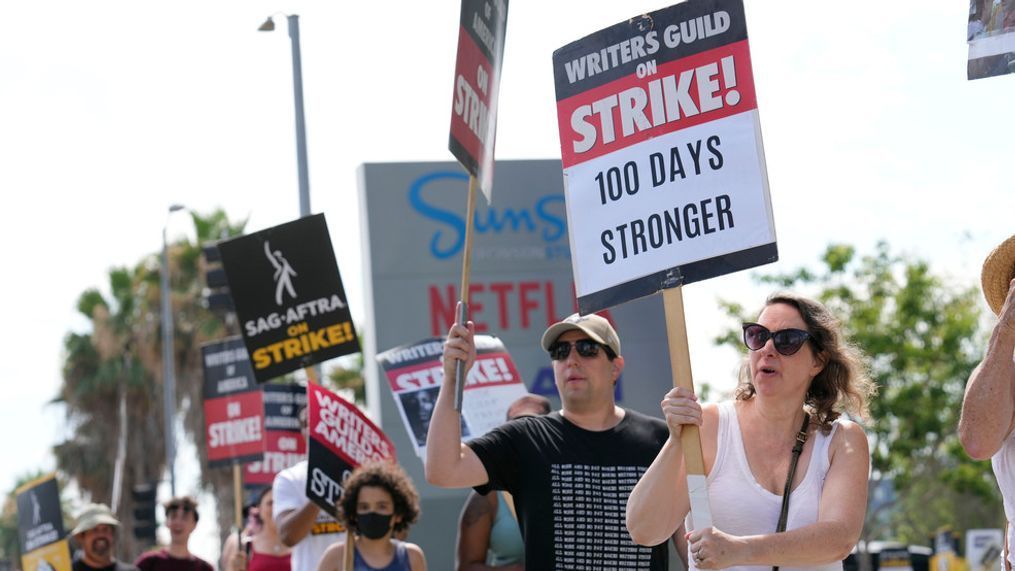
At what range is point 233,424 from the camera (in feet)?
46.0

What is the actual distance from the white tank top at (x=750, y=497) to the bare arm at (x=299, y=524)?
157 inches

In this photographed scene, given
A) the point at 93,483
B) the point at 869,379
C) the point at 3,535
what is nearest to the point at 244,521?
the point at 869,379

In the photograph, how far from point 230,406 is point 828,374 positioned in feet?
34.3

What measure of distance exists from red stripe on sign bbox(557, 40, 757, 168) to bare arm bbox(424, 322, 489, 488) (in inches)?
27.9

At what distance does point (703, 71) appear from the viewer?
4402 millimetres

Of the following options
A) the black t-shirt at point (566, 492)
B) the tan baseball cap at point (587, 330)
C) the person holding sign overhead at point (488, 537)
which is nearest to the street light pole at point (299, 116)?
the person holding sign overhead at point (488, 537)

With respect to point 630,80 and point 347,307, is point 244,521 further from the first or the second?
point 630,80

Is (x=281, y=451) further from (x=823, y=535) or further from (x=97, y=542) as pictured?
(x=823, y=535)

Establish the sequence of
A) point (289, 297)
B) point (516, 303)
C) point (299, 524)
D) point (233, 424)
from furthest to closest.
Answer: point (516, 303) → point (233, 424) → point (289, 297) → point (299, 524)

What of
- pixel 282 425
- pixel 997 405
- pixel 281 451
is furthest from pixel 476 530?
pixel 281 451

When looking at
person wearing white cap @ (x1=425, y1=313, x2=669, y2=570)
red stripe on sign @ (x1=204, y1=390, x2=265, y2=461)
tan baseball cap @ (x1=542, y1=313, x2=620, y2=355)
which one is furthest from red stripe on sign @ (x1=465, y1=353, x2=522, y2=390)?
red stripe on sign @ (x1=204, y1=390, x2=265, y2=461)

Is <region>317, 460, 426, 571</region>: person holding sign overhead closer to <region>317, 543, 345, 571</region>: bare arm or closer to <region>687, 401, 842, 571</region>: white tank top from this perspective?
<region>317, 543, 345, 571</region>: bare arm

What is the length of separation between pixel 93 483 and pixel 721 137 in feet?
121

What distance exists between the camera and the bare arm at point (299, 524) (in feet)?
25.7
